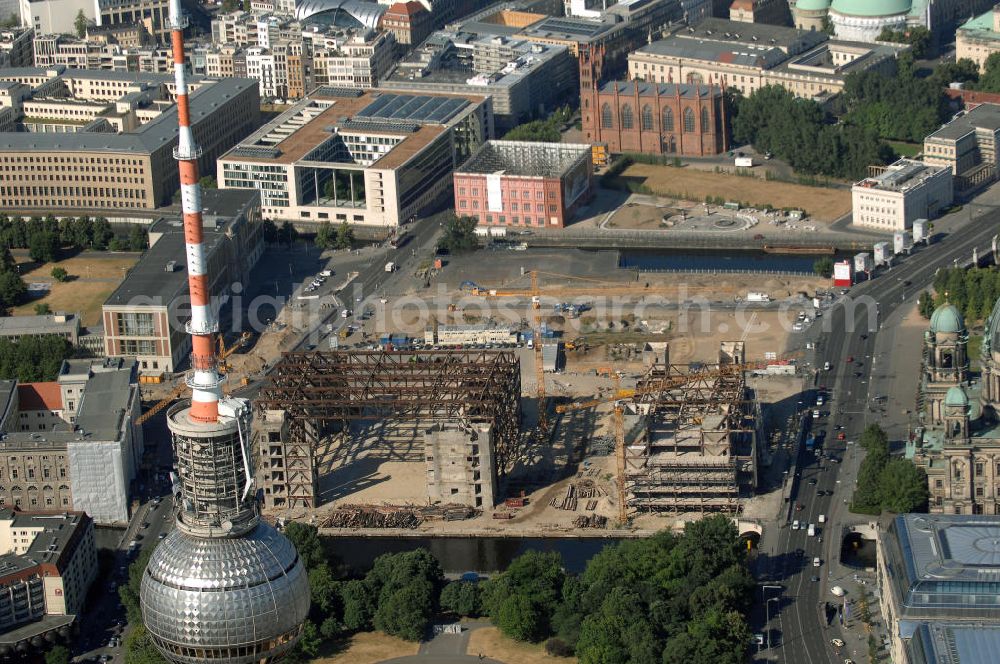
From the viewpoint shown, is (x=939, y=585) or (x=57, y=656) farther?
(x=57, y=656)

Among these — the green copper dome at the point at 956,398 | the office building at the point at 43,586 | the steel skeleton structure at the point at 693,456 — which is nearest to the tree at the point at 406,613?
the office building at the point at 43,586

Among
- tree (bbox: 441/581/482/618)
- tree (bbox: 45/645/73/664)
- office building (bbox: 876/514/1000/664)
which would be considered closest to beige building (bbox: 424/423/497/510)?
tree (bbox: 441/581/482/618)

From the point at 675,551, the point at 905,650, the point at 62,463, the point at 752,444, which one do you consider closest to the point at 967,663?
the point at 905,650

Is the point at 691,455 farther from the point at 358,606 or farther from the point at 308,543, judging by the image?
the point at 358,606

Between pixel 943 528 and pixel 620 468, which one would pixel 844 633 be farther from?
pixel 620 468

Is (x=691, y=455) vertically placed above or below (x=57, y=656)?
above

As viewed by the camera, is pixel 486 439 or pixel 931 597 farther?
pixel 486 439

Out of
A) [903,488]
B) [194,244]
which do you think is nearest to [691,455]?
[903,488]
